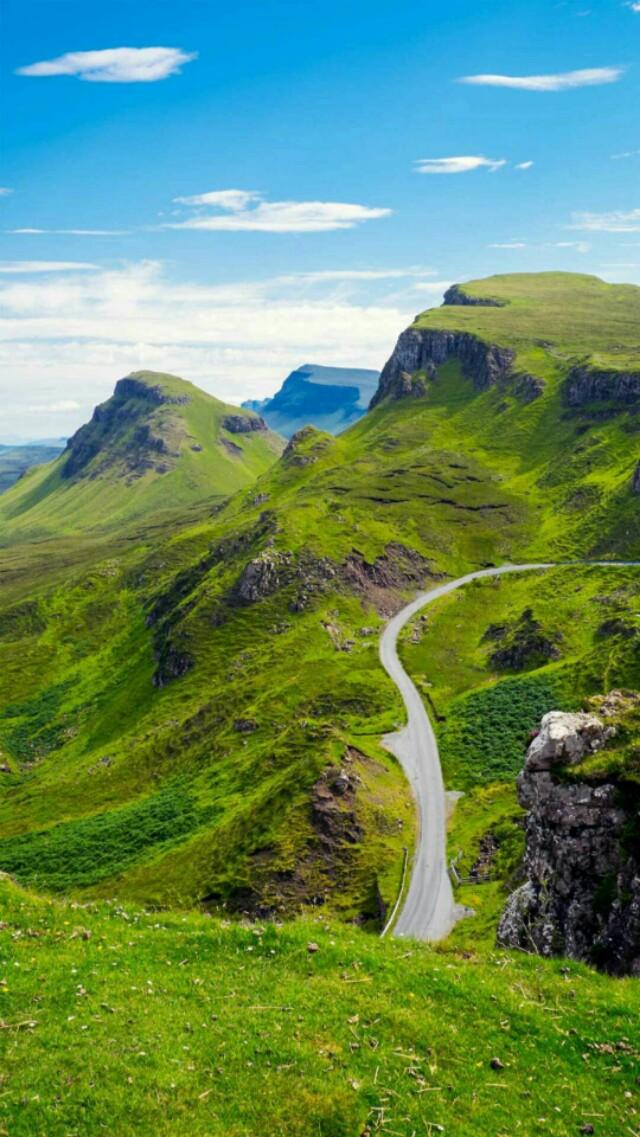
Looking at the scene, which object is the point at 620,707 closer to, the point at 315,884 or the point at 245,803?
the point at 315,884

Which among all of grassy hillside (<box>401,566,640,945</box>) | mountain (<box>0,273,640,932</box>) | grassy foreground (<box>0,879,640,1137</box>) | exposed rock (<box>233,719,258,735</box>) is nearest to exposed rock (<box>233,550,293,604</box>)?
mountain (<box>0,273,640,932</box>)

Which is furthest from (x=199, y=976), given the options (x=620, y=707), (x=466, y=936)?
(x=466, y=936)

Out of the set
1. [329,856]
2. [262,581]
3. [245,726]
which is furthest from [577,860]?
[262,581]

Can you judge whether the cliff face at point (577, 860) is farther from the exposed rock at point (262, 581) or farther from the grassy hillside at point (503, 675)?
the exposed rock at point (262, 581)

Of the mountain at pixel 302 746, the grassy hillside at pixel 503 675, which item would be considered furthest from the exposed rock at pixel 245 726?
the grassy hillside at pixel 503 675

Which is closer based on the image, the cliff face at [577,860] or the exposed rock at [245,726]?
the cliff face at [577,860]

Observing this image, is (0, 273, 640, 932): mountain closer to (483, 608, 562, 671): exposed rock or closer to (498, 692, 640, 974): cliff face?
(483, 608, 562, 671): exposed rock

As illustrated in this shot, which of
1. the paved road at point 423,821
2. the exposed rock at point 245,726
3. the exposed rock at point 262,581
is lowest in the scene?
the exposed rock at point 245,726
